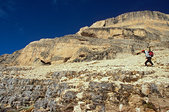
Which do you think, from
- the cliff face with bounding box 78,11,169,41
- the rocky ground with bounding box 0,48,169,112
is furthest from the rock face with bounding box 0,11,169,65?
the rocky ground with bounding box 0,48,169,112

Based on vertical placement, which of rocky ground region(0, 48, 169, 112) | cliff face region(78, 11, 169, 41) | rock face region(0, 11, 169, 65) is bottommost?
rocky ground region(0, 48, 169, 112)

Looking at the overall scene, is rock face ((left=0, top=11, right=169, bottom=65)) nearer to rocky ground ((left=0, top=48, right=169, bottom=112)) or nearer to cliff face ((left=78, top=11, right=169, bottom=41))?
cliff face ((left=78, top=11, right=169, bottom=41))

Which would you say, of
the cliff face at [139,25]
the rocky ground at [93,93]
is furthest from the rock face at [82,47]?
the rocky ground at [93,93]

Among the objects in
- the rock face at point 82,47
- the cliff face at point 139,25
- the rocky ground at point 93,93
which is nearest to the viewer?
the rocky ground at point 93,93

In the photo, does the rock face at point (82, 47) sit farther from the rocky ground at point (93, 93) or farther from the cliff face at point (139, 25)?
the rocky ground at point (93, 93)

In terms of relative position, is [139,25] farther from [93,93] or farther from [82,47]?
[93,93]

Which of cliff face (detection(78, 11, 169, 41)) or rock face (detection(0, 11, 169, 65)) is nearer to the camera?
rock face (detection(0, 11, 169, 65))

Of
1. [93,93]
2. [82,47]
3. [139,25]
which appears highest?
[139,25]

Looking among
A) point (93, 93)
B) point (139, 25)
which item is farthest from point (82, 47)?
point (139, 25)

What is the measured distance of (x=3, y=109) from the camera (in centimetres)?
888

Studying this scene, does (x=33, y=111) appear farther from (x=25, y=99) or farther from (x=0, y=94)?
(x=0, y=94)

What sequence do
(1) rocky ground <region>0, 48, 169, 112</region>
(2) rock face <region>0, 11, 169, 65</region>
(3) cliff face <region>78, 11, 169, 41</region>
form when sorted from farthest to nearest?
(3) cliff face <region>78, 11, 169, 41</region> < (2) rock face <region>0, 11, 169, 65</region> < (1) rocky ground <region>0, 48, 169, 112</region>

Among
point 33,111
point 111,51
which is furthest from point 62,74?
point 111,51

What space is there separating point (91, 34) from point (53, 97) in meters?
22.0
